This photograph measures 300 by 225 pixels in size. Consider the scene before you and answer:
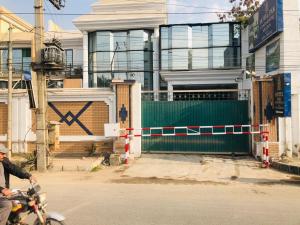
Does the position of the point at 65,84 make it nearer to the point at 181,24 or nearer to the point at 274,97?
the point at 181,24

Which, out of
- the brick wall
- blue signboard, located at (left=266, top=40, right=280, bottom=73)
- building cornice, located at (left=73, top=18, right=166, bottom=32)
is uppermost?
building cornice, located at (left=73, top=18, right=166, bottom=32)

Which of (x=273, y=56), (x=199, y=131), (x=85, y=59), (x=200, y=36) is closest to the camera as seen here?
(x=199, y=131)

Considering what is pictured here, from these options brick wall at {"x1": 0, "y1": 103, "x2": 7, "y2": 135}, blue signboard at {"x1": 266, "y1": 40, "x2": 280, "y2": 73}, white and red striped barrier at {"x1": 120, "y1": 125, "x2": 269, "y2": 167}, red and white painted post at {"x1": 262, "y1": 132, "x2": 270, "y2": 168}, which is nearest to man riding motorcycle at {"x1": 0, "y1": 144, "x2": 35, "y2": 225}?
white and red striped barrier at {"x1": 120, "y1": 125, "x2": 269, "y2": 167}

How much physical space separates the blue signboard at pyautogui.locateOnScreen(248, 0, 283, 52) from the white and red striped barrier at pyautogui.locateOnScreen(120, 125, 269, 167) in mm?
4235

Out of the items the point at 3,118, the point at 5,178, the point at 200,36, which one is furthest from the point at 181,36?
the point at 5,178

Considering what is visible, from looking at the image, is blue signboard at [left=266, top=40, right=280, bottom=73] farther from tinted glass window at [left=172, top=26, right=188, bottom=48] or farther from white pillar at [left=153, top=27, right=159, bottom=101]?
white pillar at [left=153, top=27, right=159, bottom=101]

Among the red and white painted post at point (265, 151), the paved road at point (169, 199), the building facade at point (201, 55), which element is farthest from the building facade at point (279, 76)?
the building facade at point (201, 55)

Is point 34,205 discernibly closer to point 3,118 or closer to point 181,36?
point 3,118

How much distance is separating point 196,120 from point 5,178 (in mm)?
10142

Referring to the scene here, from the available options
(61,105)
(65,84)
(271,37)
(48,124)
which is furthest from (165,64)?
(48,124)

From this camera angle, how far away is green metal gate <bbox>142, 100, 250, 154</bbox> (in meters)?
14.6

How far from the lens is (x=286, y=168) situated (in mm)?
11375

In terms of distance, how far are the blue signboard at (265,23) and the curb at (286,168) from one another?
19.0 ft

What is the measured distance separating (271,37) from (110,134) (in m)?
8.16
